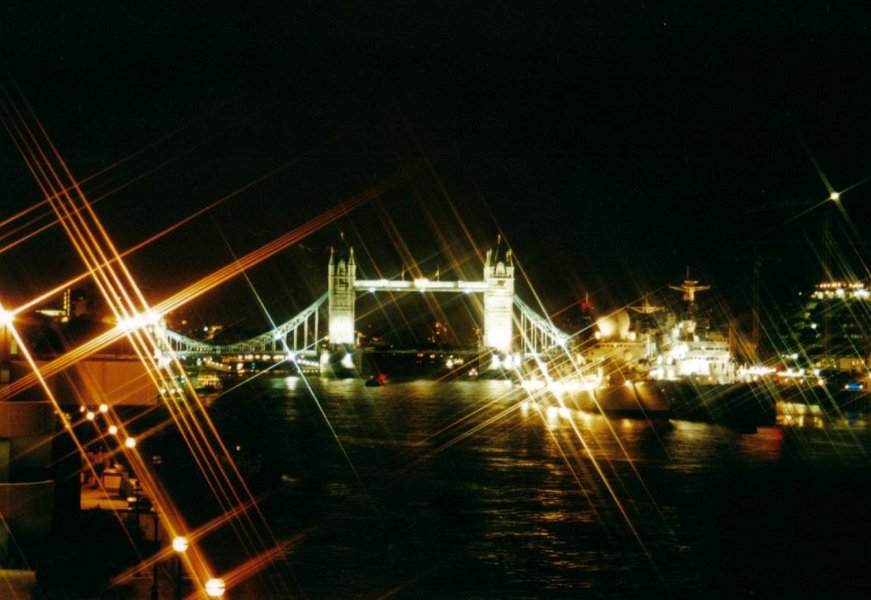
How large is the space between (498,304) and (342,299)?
332 inches

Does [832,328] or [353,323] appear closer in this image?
[832,328]

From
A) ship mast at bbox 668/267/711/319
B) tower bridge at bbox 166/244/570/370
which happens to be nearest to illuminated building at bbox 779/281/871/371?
ship mast at bbox 668/267/711/319

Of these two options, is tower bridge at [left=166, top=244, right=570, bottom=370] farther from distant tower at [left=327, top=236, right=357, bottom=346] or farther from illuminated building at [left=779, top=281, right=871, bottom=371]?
illuminated building at [left=779, top=281, right=871, bottom=371]

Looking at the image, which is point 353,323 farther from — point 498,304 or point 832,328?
point 832,328

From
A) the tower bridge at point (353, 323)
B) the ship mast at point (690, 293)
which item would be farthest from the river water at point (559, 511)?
the tower bridge at point (353, 323)

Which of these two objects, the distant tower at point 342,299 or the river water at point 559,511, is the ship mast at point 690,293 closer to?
the river water at point 559,511

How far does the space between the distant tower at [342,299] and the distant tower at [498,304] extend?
7.07 meters

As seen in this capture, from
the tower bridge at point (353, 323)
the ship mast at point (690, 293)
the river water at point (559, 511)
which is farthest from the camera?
the tower bridge at point (353, 323)

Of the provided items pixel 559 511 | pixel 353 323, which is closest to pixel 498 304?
pixel 353 323

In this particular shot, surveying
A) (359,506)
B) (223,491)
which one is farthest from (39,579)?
(359,506)

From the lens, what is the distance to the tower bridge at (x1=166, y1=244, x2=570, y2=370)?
5178cm

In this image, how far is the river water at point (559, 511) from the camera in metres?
6.68

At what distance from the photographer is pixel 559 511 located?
9.63m

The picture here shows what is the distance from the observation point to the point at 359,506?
32.1 ft
